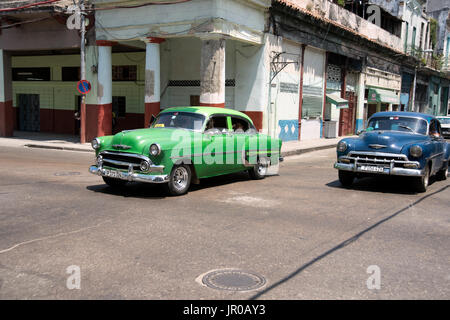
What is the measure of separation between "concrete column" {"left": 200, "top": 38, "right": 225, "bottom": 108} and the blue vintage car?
7625 millimetres

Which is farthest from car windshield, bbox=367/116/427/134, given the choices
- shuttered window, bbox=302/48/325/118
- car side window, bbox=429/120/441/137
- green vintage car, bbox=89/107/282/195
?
shuttered window, bbox=302/48/325/118

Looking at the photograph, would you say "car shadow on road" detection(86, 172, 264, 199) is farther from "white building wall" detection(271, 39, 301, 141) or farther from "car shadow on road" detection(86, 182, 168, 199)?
"white building wall" detection(271, 39, 301, 141)

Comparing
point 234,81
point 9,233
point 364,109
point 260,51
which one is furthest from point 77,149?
point 364,109

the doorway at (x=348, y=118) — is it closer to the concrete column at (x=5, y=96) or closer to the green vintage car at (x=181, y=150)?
the green vintage car at (x=181, y=150)

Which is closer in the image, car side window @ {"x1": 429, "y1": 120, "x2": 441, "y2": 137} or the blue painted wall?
car side window @ {"x1": 429, "y1": 120, "x2": 441, "y2": 137}

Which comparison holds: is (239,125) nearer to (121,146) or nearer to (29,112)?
(121,146)

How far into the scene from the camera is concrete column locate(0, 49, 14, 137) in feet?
72.0

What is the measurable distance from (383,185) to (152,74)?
37.9 ft

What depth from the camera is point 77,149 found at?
17328 mm

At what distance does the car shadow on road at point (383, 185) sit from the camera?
9.43 metres

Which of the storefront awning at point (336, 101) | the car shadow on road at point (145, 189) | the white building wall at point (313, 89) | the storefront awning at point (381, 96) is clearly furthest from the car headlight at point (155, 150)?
the storefront awning at point (381, 96)
